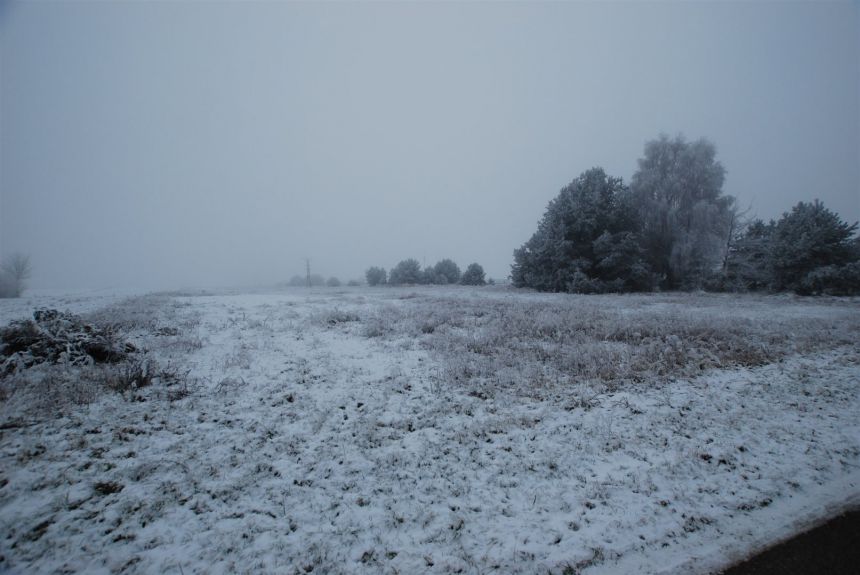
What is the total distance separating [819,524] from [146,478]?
6.52 metres

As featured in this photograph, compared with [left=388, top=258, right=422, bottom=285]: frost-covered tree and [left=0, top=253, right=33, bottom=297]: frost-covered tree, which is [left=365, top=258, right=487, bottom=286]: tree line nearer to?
[left=388, top=258, right=422, bottom=285]: frost-covered tree

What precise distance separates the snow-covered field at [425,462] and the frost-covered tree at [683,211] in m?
20.5

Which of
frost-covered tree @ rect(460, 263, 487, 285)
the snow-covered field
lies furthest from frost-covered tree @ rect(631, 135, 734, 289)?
the snow-covered field

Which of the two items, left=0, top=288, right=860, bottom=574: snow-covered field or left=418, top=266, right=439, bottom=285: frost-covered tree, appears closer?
left=0, top=288, right=860, bottom=574: snow-covered field

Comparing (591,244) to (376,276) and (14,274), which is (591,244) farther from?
(14,274)

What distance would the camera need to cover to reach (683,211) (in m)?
25.5

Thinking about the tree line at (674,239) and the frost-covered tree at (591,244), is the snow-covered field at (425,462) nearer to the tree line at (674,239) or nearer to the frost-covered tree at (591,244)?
the frost-covered tree at (591,244)

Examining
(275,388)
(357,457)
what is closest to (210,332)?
(275,388)

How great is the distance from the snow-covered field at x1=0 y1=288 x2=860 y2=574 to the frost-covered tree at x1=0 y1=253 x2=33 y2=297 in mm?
35984

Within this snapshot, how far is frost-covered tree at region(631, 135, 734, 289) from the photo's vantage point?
2450 centimetres

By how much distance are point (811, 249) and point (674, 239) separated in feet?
22.8

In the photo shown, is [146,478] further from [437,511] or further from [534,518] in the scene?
[534,518]

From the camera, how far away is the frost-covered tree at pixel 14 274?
27.7 metres

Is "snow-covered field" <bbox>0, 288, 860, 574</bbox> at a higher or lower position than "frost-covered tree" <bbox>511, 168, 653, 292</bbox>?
lower
